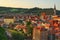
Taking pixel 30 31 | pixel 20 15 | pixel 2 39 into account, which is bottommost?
pixel 20 15

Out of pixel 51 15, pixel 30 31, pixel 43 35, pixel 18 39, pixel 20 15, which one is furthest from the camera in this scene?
pixel 20 15

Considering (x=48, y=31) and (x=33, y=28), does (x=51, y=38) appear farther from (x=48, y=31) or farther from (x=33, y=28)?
(x=33, y=28)

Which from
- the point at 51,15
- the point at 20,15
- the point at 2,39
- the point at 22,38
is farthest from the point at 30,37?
the point at 20,15

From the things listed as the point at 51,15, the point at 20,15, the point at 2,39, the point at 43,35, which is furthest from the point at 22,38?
the point at 20,15

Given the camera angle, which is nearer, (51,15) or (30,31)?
(30,31)

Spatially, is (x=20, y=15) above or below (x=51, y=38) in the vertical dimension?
below

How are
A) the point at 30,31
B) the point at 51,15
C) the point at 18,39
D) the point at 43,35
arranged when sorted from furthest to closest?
1. the point at 51,15
2. the point at 30,31
3. the point at 43,35
4. the point at 18,39

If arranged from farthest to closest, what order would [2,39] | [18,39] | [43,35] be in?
1. [43,35]
2. [18,39]
3. [2,39]

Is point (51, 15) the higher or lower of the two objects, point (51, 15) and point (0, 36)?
the lower

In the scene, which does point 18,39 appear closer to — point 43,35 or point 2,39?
point 43,35
